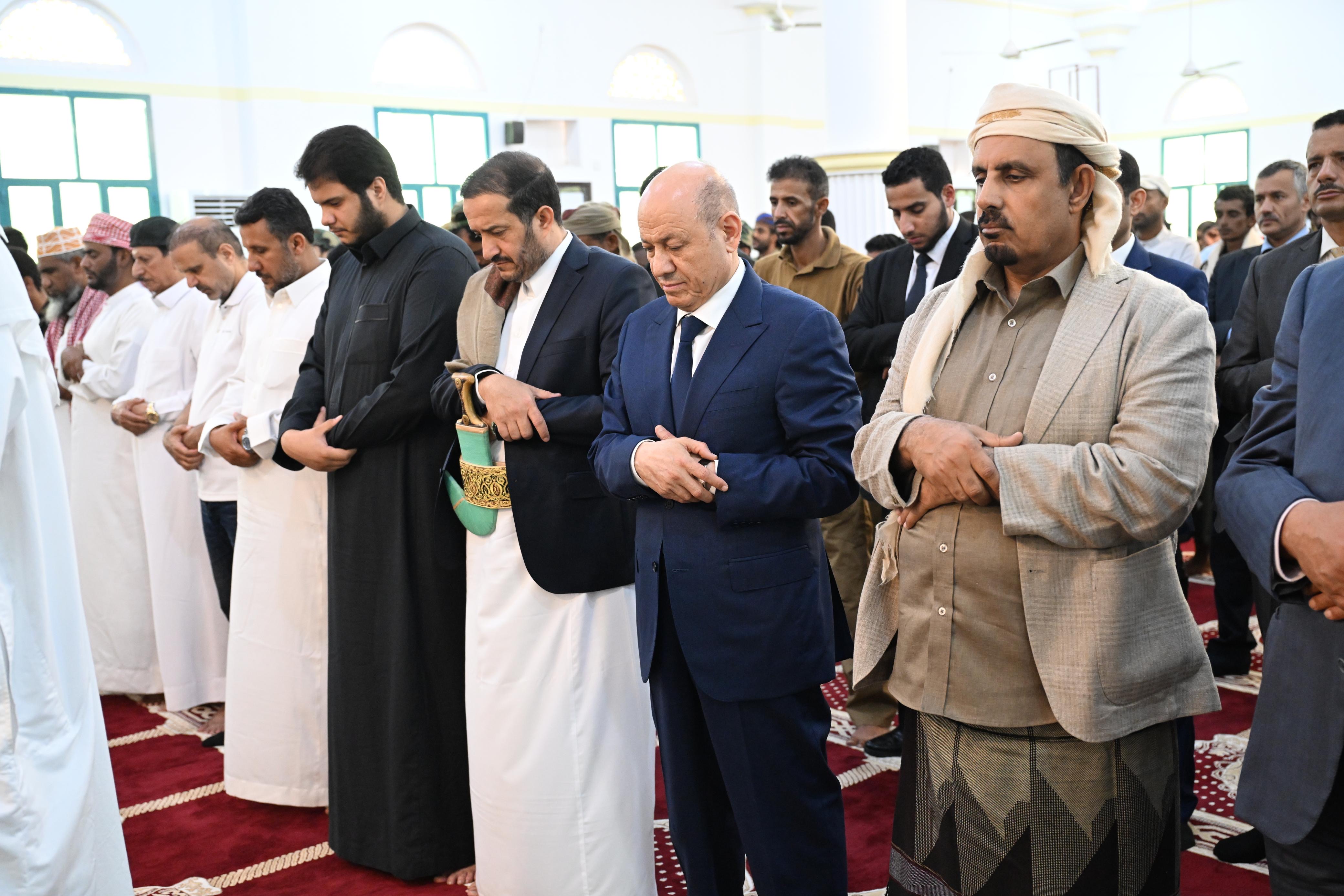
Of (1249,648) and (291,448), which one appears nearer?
(291,448)

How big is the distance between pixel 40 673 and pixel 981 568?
1.68m

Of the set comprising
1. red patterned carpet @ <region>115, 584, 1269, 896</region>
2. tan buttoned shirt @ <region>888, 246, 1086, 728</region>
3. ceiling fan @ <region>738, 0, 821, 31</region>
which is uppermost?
ceiling fan @ <region>738, 0, 821, 31</region>

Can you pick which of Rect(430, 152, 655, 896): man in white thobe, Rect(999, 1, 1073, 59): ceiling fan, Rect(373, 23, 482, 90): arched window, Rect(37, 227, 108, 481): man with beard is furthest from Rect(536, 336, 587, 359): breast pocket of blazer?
Rect(999, 1, 1073, 59): ceiling fan

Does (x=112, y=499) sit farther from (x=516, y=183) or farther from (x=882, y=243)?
(x=882, y=243)

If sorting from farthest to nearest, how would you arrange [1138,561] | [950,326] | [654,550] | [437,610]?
[437,610]
[654,550]
[950,326]
[1138,561]

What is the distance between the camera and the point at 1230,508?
5.47 feet

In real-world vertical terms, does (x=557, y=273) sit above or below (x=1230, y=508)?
above

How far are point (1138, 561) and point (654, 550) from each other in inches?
35.7

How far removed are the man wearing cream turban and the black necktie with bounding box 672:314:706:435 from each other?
0.44 metres

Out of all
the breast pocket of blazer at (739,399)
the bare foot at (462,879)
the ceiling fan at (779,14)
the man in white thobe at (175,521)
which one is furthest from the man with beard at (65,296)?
the ceiling fan at (779,14)

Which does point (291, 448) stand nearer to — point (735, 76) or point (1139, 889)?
point (1139, 889)

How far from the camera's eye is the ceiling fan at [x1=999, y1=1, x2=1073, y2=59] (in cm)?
1798

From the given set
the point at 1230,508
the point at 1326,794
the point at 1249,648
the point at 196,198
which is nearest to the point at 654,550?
the point at 1230,508

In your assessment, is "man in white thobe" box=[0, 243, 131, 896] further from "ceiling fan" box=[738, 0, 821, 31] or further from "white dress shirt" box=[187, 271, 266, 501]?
"ceiling fan" box=[738, 0, 821, 31]
